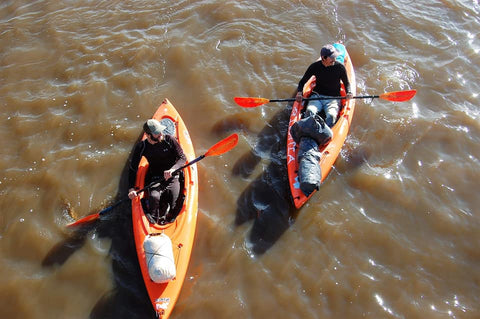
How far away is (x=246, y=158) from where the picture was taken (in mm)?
5883

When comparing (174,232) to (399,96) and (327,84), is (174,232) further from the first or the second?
(399,96)

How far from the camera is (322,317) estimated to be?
430cm

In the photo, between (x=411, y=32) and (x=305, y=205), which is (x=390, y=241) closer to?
(x=305, y=205)

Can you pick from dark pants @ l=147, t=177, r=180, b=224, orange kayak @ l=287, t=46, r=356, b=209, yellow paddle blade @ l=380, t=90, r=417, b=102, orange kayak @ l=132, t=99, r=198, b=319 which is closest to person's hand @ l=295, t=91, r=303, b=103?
orange kayak @ l=287, t=46, r=356, b=209

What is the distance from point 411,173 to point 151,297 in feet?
13.7

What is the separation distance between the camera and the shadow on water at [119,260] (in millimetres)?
4414

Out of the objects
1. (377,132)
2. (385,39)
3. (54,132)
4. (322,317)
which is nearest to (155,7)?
(54,132)

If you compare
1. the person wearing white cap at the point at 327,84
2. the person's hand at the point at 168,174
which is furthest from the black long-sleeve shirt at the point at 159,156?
the person wearing white cap at the point at 327,84

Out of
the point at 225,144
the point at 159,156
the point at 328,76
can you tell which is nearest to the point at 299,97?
the point at 328,76

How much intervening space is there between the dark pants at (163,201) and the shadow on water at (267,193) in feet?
3.06

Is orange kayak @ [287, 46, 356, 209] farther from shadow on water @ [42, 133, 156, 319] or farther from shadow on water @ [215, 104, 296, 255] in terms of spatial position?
shadow on water @ [42, 133, 156, 319]

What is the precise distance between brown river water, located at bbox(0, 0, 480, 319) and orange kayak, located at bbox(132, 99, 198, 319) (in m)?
0.29

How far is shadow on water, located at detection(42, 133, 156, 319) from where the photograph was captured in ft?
14.5

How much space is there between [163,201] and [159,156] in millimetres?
634
